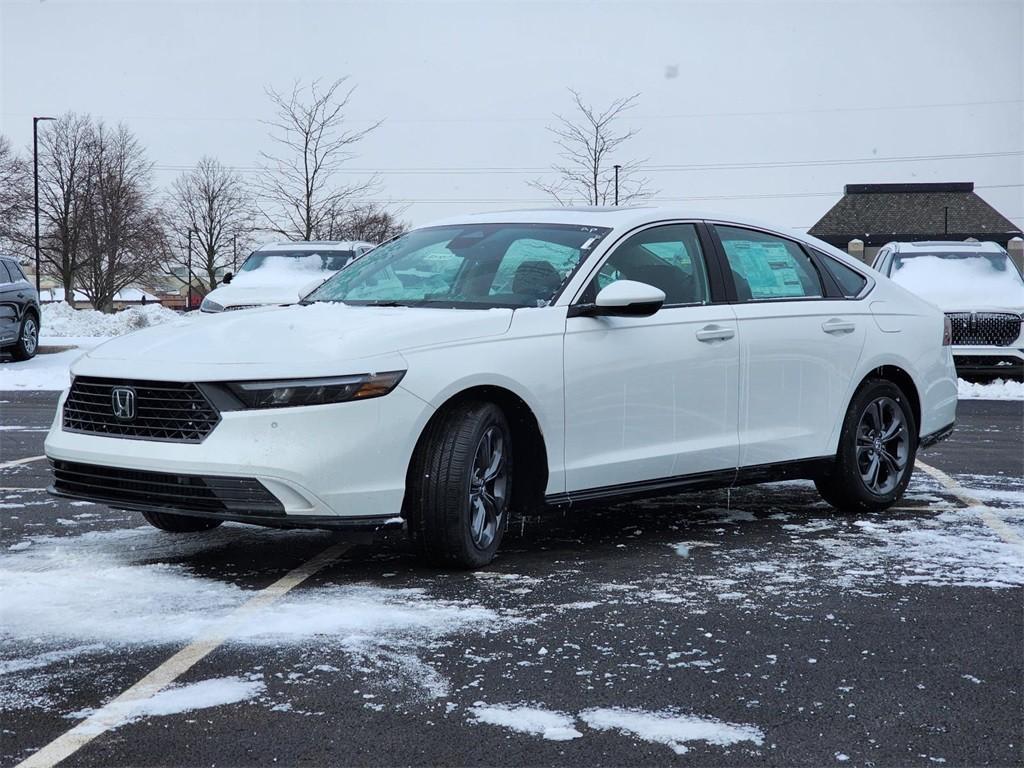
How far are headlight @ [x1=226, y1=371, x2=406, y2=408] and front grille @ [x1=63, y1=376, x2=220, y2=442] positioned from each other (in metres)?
0.15

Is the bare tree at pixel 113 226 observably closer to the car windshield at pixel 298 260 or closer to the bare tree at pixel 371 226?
the bare tree at pixel 371 226

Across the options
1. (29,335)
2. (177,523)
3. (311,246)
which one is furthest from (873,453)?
(29,335)

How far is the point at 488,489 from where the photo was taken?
19.5 feet

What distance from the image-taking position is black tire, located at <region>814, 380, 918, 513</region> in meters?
7.49

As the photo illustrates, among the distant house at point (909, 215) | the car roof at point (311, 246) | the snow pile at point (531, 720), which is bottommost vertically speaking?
Result: the snow pile at point (531, 720)

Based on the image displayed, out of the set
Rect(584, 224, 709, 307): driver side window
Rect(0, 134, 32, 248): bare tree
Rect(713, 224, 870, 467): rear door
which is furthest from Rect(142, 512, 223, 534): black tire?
Rect(0, 134, 32, 248): bare tree

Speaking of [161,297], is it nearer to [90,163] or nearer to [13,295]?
[90,163]

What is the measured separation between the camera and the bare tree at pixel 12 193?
59.6 m

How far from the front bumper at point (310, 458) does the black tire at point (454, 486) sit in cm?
12

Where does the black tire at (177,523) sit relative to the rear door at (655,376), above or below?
below

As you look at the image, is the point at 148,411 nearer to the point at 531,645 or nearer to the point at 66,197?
the point at 531,645

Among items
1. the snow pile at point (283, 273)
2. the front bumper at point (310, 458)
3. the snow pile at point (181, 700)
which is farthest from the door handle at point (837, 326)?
the snow pile at point (283, 273)

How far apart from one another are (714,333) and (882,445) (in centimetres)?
154

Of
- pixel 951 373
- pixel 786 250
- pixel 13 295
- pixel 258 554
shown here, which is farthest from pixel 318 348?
pixel 13 295
